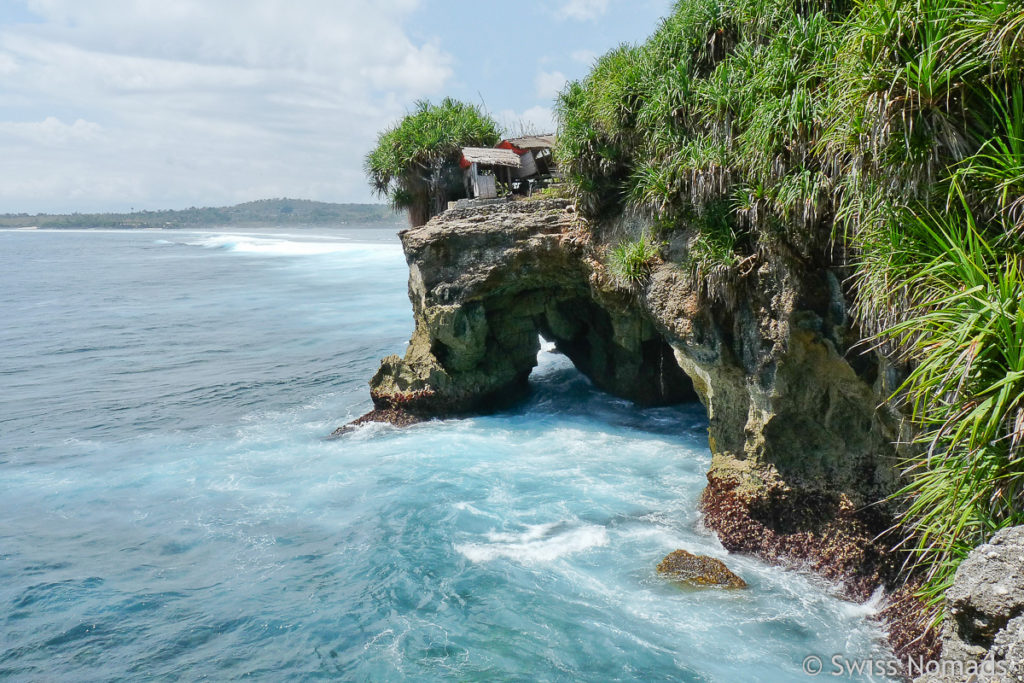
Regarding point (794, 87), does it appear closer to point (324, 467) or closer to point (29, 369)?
point (324, 467)

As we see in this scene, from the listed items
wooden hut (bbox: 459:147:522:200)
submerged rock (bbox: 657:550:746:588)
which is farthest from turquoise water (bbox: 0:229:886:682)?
wooden hut (bbox: 459:147:522:200)

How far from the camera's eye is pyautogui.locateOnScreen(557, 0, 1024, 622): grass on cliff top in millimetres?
5445

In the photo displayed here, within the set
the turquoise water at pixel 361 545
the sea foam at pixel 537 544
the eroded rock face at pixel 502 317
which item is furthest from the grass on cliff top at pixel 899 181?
the sea foam at pixel 537 544

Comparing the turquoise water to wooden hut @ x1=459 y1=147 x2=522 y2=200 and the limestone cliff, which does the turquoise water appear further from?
wooden hut @ x1=459 y1=147 x2=522 y2=200

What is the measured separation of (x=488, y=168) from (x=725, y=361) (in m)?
8.90

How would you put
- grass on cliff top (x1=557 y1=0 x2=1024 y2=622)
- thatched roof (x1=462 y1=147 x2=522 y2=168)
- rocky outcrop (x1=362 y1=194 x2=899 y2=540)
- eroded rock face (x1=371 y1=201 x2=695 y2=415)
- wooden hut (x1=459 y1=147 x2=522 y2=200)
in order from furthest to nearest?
thatched roof (x1=462 y1=147 x2=522 y2=168) < wooden hut (x1=459 y1=147 x2=522 y2=200) < eroded rock face (x1=371 y1=201 x2=695 y2=415) < rocky outcrop (x1=362 y1=194 x2=899 y2=540) < grass on cliff top (x1=557 y1=0 x2=1024 y2=622)

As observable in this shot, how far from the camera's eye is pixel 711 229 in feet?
34.3

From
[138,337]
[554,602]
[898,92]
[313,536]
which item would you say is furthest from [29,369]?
[898,92]

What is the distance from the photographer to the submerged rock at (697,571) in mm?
8906

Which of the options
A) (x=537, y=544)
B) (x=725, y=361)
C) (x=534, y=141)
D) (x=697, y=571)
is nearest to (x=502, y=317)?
(x=534, y=141)

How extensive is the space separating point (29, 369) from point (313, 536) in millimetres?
19129

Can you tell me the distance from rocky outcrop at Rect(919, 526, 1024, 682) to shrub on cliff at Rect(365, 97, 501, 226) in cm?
1537

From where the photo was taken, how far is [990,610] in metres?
4.59

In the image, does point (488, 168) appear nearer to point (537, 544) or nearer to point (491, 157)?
point (491, 157)
